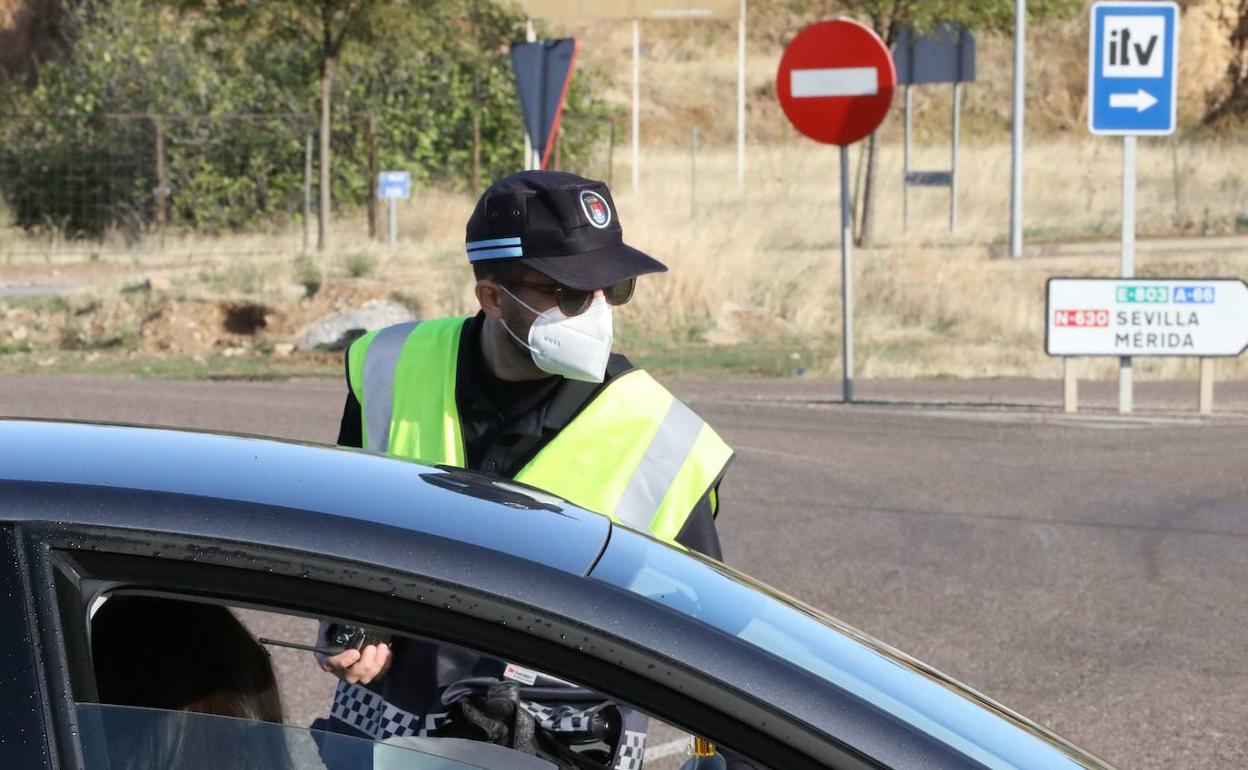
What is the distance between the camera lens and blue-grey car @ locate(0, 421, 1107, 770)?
1769 millimetres

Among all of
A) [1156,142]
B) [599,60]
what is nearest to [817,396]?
[1156,142]

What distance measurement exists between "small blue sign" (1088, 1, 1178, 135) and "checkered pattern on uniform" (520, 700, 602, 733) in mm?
9997

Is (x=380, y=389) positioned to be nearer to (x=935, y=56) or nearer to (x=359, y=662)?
(x=359, y=662)

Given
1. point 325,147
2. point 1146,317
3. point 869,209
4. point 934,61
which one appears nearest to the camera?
point 1146,317

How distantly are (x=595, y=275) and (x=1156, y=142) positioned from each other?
44.3 metres

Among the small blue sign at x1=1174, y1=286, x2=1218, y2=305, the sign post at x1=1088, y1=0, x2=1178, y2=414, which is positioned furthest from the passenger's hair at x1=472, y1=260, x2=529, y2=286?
the small blue sign at x1=1174, y1=286, x2=1218, y2=305

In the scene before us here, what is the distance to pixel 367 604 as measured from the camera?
1.82 m

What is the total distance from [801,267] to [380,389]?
19.1 metres

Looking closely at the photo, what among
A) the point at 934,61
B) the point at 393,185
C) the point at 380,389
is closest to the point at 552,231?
the point at 380,389

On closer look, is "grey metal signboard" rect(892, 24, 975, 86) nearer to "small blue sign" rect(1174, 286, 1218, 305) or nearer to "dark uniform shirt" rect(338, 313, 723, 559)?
"small blue sign" rect(1174, 286, 1218, 305)

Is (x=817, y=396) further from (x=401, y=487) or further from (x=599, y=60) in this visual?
(x=599, y=60)

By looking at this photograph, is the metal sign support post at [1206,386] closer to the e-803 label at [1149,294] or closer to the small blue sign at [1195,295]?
the small blue sign at [1195,295]

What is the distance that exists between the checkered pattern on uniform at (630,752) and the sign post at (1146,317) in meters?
9.72

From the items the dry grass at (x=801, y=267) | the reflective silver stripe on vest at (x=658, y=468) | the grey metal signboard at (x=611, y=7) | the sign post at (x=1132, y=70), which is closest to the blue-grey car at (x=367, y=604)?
the reflective silver stripe on vest at (x=658, y=468)
